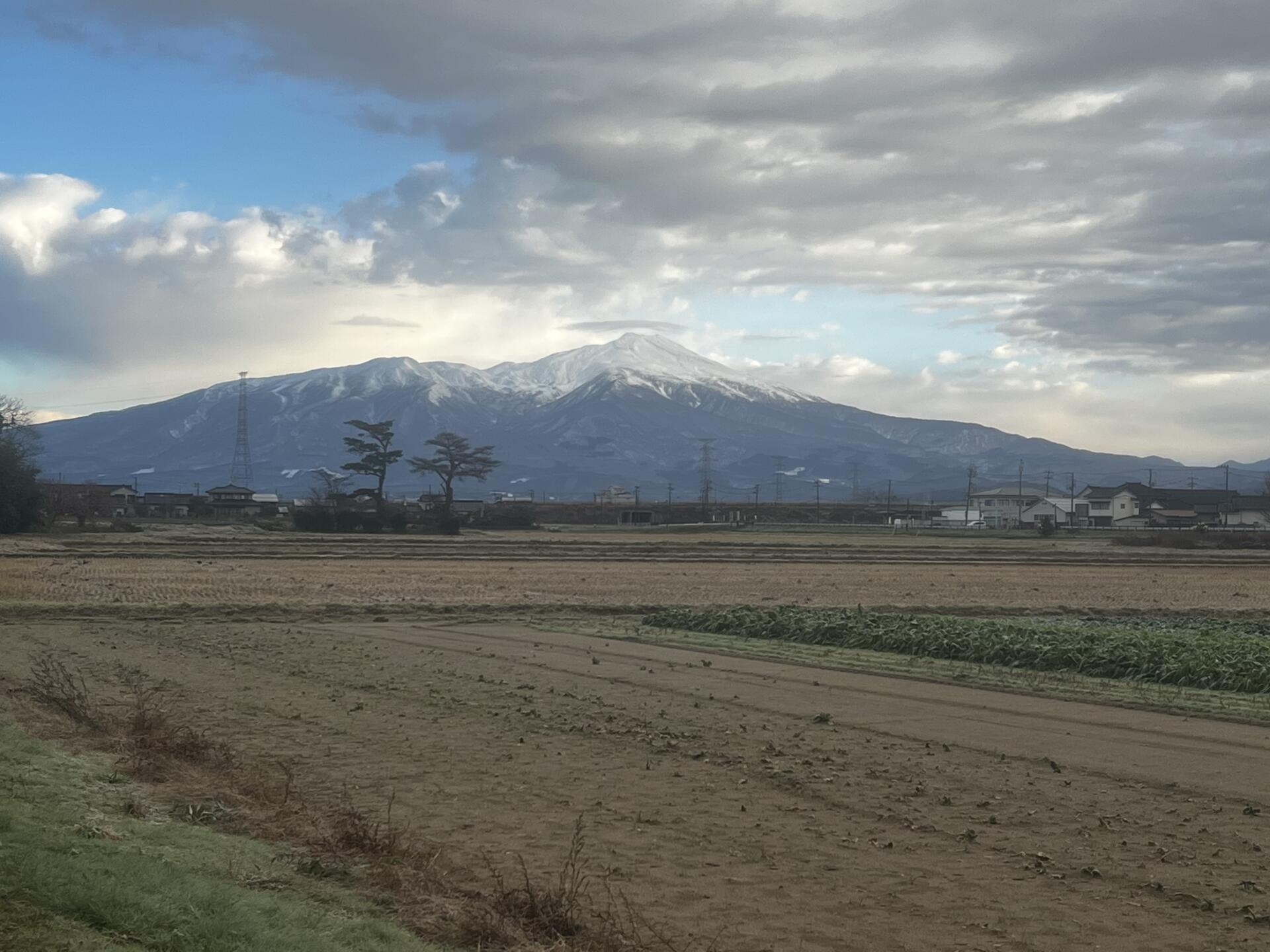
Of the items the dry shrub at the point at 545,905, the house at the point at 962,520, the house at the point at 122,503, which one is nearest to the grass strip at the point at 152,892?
the dry shrub at the point at 545,905

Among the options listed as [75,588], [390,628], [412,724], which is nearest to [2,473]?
[75,588]

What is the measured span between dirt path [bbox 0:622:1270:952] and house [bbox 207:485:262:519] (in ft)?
354

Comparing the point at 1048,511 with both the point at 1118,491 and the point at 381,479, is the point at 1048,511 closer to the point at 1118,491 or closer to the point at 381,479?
the point at 1118,491

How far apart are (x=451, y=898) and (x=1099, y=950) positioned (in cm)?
428

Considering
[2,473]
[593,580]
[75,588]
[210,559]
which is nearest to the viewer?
[75,588]

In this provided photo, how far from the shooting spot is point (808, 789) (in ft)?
41.6

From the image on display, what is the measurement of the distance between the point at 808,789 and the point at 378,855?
4.95m

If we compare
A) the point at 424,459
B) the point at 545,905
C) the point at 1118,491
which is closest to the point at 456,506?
the point at 424,459

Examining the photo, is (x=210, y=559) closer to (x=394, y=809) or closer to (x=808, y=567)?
(x=808, y=567)

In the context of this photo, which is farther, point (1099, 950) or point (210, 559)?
point (210, 559)

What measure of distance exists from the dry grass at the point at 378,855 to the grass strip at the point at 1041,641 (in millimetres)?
13838

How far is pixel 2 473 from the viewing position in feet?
275

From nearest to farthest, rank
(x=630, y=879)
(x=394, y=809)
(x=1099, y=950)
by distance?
(x=1099, y=950), (x=630, y=879), (x=394, y=809)

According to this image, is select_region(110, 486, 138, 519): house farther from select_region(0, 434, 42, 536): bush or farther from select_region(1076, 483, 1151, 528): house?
select_region(1076, 483, 1151, 528): house
